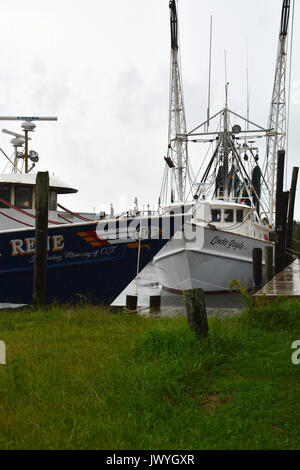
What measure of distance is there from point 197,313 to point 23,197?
9.82 meters

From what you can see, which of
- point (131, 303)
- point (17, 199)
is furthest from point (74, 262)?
point (17, 199)

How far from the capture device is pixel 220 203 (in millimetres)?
19859

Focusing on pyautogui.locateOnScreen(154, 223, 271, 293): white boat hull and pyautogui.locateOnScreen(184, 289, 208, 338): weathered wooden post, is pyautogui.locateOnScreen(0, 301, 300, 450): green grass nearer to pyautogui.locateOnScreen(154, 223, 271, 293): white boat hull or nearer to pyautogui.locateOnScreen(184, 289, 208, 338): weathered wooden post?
pyautogui.locateOnScreen(184, 289, 208, 338): weathered wooden post

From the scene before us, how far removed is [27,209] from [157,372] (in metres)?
10.4

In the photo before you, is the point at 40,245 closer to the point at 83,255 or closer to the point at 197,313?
the point at 83,255

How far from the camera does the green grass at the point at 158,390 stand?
13.0 feet

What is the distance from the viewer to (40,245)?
1099 cm

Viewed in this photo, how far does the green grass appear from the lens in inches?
156

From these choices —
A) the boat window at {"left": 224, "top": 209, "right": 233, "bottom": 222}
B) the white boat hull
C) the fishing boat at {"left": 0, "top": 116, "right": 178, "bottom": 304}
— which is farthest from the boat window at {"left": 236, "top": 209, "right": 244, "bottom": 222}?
the fishing boat at {"left": 0, "top": 116, "right": 178, "bottom": 304}

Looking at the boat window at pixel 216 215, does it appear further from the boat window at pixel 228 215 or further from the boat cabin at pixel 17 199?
the boat cabin at pixel 17 199

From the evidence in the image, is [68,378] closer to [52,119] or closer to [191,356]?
[191,356]

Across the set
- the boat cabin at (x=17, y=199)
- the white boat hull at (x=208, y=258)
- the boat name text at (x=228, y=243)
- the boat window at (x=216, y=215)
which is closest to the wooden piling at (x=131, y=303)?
the boat cabin at (x=17, y=199)

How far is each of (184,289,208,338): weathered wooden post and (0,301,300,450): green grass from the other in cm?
12
